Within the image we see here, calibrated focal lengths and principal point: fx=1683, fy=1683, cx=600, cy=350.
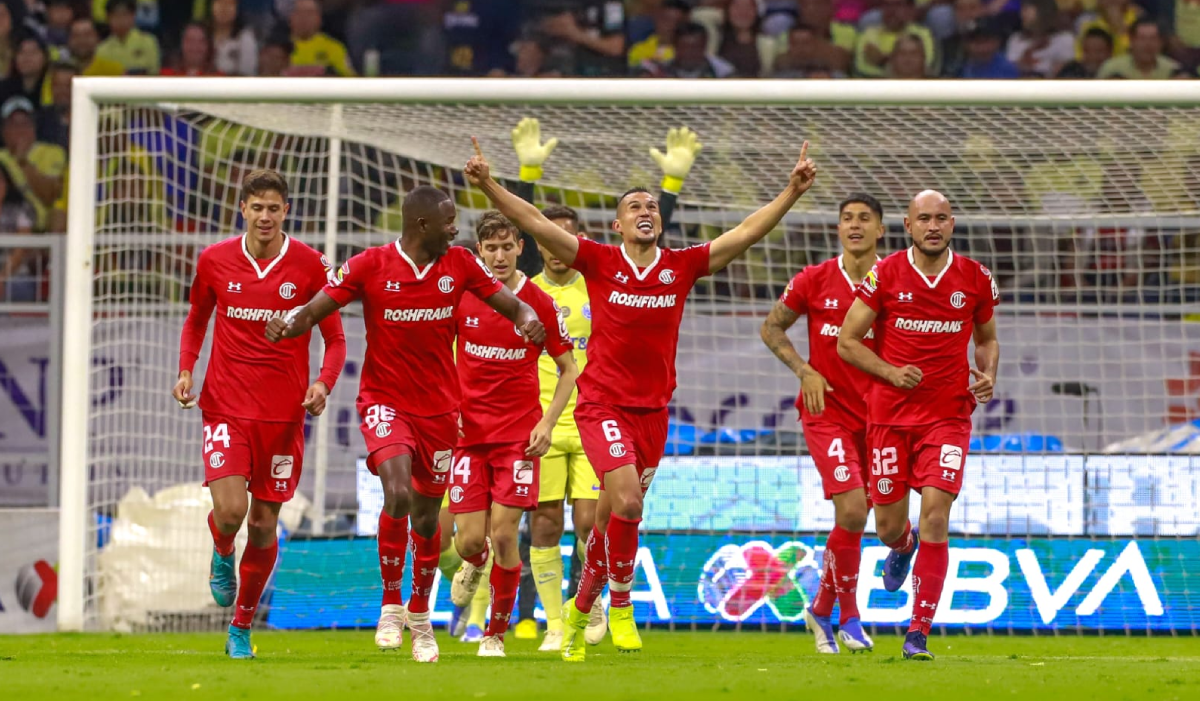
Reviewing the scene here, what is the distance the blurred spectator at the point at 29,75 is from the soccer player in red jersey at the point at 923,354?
38.4 feet

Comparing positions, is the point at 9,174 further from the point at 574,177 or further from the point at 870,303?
the point at 870,303

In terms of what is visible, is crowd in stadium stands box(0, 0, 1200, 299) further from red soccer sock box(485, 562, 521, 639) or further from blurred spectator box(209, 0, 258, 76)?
red soccer sock box(485, 562, 521, 639)

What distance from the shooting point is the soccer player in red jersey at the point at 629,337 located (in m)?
8.30

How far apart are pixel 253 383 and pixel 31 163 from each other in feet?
32.4

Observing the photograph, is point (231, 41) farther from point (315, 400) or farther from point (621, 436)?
point (621, 436)

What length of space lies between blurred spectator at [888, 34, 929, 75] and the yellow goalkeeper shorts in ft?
27.2

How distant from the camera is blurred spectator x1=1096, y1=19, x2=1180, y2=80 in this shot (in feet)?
55.2

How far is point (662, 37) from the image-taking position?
60.0 feet

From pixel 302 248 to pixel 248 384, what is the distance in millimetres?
761

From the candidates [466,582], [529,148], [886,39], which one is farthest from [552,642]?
[886,39]

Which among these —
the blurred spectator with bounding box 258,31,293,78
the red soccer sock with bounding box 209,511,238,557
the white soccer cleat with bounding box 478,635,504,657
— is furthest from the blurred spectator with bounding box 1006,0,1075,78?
the red soccer sock with bounding box 209,511,238,557

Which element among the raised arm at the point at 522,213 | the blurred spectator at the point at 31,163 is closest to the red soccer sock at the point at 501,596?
the raised arm at the point at 522,213

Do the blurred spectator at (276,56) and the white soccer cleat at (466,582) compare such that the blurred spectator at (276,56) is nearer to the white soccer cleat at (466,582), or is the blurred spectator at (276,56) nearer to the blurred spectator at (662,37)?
the blurred spectator at (662,37)

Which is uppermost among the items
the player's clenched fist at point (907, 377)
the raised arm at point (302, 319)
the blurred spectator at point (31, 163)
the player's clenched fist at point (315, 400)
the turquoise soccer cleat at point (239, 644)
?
the blurred spectator at point (31, 163)
